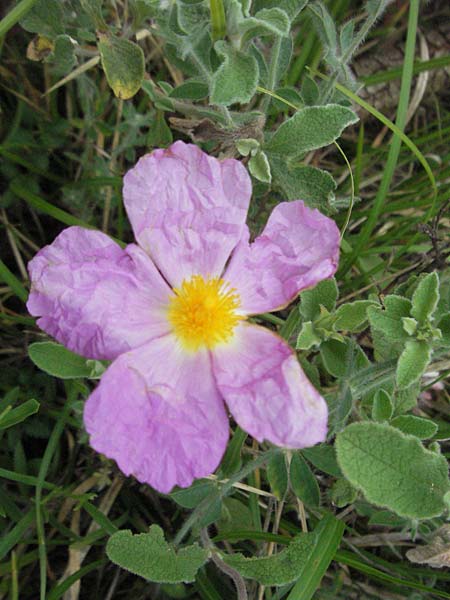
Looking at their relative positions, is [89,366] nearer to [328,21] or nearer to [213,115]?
[213,115]

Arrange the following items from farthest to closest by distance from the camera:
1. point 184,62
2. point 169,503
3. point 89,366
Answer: point 169,503 → point 184,62 → point 89,366

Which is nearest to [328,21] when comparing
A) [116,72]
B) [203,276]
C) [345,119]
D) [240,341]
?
[345,119]

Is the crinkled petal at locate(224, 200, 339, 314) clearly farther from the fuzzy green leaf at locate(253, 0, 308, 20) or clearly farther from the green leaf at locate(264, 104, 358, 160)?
the fuzzy green leaf at locate(253, 0, 308, 20)

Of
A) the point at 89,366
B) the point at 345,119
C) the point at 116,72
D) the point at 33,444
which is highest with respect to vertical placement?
the point at 116,72

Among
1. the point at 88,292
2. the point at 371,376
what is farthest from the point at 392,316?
the point at 88,292

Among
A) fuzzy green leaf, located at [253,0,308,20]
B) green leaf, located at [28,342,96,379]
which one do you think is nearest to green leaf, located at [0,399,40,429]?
green leaf, located at [28,342,96,379]

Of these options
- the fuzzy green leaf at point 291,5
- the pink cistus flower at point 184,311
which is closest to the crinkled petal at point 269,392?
the pink cistus flower at point 184,311
